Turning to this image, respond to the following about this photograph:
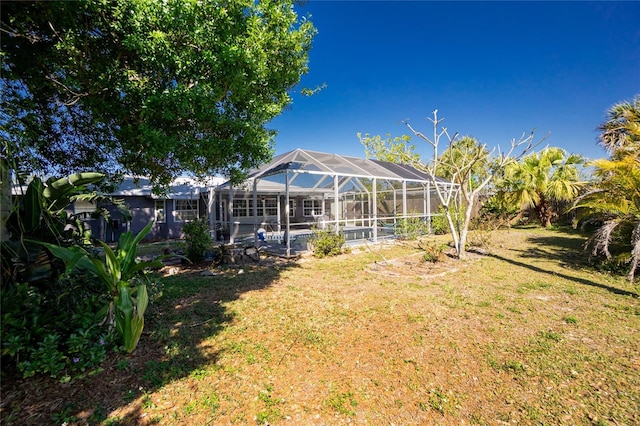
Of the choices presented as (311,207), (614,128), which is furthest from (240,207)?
(614,128)

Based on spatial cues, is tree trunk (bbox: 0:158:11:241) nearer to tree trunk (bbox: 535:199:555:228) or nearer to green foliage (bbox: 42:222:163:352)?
green foliage (bbox: 42:222:163:352)

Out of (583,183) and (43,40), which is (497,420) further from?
(583,183)

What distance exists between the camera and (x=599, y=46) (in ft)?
28.3

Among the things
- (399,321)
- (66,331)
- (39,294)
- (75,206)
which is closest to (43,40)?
(39,294)

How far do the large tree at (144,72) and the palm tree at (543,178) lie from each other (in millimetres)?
15639

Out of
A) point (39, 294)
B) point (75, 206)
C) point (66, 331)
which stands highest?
point (75, 206)

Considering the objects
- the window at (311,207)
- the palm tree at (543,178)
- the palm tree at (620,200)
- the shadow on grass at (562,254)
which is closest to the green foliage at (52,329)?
the shadow on grass at (562,254)

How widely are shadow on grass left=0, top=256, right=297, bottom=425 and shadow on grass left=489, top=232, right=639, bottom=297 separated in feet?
24.4

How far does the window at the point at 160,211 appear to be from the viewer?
15242mm

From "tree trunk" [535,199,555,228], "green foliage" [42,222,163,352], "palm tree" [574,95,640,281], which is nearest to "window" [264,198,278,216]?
"green foliage" [42,222,163,352]

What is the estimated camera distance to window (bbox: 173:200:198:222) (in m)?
15.8

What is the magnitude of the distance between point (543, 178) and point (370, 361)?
17.1 metres

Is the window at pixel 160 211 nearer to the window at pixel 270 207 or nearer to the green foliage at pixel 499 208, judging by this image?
the window at pixel 270 207

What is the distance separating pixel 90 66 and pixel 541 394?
6.88 m
